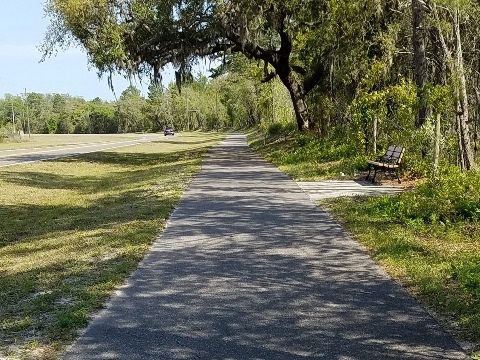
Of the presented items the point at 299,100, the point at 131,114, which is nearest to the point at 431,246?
the point at 299,100

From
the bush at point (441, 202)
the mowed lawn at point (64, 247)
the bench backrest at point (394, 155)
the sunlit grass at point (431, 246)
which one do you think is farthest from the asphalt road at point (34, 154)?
the bush at point (441, 202)

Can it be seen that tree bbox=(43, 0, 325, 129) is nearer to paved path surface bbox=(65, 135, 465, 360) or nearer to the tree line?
A: the tree line

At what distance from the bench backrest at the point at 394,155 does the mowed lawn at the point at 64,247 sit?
5.66 meters

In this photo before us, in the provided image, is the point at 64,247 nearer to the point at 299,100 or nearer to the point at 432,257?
the point at 432,257

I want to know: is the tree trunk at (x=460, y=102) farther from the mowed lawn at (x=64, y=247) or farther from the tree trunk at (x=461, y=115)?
the mowed lawn at (x=64, y=247)

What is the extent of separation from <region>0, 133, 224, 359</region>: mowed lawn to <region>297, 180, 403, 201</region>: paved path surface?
3.33 m

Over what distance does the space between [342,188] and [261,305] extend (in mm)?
8527

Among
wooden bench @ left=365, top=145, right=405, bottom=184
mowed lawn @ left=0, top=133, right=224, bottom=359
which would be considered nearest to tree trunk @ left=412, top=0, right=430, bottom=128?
wooden bench @ left=365, top=145, right=405, bottom=184

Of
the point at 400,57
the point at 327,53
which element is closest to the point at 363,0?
the point at 400,57

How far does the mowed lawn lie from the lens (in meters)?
4.85

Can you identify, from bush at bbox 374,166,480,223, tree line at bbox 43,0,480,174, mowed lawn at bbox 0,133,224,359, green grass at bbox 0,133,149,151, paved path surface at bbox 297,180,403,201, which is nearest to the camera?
mowed lawn at bbox 0,133,224,359

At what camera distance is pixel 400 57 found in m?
20.8

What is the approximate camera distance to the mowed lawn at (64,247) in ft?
15.9

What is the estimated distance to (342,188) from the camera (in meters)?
13.4
